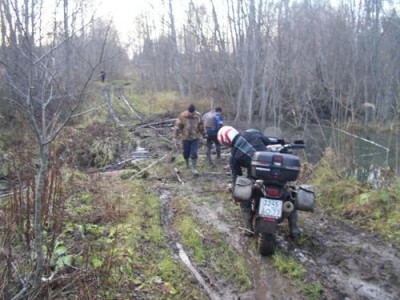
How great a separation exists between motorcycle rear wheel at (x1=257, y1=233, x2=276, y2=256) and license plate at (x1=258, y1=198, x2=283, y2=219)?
0.92 ft

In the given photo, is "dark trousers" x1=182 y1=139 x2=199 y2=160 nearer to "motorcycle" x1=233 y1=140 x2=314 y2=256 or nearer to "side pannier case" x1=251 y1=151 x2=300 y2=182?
"motorcycle" x1=233 y1=140 x2=314 y2=256

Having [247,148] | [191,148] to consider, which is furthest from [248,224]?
[191,148]

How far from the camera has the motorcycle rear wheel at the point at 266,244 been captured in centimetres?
467

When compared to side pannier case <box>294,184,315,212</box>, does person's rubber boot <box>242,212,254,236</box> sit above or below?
below

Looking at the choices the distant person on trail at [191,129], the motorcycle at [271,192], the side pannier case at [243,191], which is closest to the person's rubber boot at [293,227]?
the motorcycle at [271,192]

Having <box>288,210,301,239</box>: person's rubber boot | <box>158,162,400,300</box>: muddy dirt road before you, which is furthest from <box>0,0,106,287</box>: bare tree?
<box>288,210,301,239</box>: person's rubber boot

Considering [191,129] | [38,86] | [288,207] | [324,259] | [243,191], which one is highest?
[38,86]

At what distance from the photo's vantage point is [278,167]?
4469 millimetres

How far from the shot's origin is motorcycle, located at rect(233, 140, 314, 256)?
4.48m

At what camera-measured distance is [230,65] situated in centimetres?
2252

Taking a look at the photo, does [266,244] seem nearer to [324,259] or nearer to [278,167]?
[324,259]

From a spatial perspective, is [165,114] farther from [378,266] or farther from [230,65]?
[378,266]

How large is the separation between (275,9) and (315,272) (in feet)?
64.7

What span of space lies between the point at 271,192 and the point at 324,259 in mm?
1169
